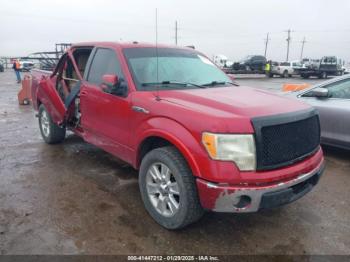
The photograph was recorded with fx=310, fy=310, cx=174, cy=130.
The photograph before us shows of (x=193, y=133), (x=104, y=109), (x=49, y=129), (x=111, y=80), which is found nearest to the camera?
(x=193, y=133)

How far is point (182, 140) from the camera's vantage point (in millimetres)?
2820

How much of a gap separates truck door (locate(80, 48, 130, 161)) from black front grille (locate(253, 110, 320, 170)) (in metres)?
1.57

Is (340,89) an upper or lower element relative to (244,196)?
upper

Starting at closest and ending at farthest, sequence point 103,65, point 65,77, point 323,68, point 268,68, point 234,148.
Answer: point 234,148
point 103,65
point 65,77
point 323,68
point 268,68

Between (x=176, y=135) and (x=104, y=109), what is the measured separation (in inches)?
58.4

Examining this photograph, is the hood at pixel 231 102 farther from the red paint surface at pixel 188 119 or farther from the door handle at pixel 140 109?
the door handle at pixel 140 109

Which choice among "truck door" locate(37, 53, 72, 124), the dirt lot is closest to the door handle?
the dirt lot

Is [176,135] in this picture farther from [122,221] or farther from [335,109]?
[335,109]

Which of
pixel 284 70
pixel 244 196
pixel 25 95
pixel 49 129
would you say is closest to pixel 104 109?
pixel 244 196

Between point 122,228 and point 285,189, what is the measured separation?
1644 mm

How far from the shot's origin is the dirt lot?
2893 mm

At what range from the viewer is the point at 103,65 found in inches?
167

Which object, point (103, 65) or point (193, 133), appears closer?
point (193, 133)

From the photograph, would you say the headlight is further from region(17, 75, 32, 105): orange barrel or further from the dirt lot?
region(17, 75, 32, 105): orange barrel
